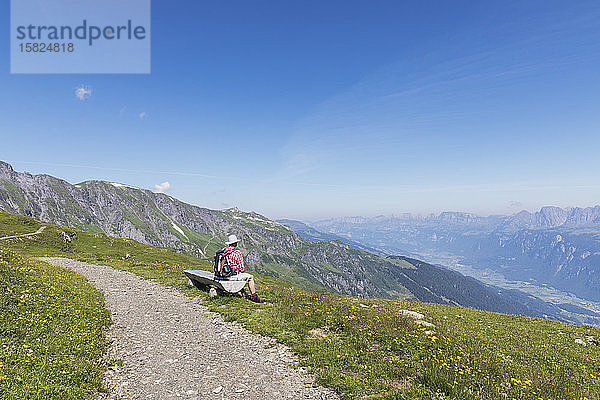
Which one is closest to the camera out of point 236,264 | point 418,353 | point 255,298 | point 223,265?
point 418,353

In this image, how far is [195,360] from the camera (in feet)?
39.4

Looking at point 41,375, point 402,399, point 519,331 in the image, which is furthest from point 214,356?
point 519,331

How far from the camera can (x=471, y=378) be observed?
386 inches

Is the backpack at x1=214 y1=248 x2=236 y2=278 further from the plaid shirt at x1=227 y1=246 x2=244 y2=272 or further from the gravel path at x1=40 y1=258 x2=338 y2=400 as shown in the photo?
the gravel path at x1=40 y1=258 x2=338 y2=400

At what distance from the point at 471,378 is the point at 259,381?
7.20 meters

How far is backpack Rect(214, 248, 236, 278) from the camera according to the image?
66.7 ft

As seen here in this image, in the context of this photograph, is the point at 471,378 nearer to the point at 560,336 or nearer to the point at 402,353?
the point at 402,353

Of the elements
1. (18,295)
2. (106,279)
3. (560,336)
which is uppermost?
(18,295)

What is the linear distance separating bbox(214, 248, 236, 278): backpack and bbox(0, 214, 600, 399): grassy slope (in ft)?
5.73

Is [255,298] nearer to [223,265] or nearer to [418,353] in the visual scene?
[223,265]

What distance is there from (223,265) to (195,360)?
8772mm

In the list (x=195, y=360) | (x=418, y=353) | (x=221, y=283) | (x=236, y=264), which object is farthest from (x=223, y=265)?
(x=418, y=353)

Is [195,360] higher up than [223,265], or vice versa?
[223,265]

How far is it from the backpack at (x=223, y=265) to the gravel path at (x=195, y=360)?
2.51 meters
